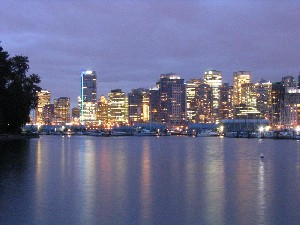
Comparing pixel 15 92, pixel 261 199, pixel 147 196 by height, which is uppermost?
pixel 15 92

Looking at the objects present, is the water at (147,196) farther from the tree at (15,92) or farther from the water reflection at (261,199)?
the tree at (15,92)

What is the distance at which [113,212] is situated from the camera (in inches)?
888

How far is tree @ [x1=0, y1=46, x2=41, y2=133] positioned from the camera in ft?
308

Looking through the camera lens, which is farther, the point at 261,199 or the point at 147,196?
the point at 147,196

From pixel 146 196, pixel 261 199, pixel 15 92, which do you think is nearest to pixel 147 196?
pixel 146 196

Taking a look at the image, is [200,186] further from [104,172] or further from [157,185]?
[104,172]

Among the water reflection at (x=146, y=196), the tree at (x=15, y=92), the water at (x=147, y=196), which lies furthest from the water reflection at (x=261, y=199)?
the tree at (x=15, y=92)

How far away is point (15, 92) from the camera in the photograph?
9850 cm

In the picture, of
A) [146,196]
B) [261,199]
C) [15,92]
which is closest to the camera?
[261,199]

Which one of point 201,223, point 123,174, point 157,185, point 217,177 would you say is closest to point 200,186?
point 157,185

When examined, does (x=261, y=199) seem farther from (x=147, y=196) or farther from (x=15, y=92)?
(x=15, y=92)

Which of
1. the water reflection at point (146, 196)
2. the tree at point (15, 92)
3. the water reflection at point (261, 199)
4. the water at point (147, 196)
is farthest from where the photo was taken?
the tree at point (15, 92)

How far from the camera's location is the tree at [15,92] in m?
93.8

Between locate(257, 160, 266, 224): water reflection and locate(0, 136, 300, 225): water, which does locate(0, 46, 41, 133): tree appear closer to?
locate(0, 136, 300, 225): water
